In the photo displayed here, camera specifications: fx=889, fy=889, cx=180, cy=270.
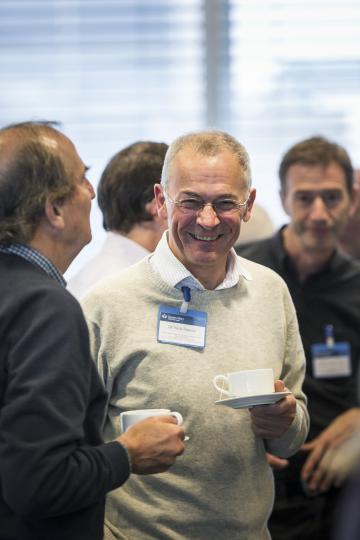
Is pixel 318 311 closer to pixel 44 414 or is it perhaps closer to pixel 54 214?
pixel 54 214

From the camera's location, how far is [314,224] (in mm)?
3453

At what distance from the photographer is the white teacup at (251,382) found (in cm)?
201

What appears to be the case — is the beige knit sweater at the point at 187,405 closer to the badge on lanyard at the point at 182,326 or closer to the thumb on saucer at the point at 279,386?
the badge on lanyard at the point at 182,326

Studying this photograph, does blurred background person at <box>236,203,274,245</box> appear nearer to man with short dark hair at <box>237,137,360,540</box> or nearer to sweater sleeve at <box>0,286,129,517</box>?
man with short dark hair at <box>237,137,360,540</box>

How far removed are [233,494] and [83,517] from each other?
534 millimetres

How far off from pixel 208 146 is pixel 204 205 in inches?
6.1

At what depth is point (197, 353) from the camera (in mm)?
2209

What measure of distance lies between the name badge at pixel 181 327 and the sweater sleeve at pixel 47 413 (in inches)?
20.0

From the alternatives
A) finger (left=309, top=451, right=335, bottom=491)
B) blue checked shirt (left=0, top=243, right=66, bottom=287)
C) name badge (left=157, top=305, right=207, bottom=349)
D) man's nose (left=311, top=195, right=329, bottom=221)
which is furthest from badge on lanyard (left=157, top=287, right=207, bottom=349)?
man's nose (left=311, top=195, right=329, bottom=221)

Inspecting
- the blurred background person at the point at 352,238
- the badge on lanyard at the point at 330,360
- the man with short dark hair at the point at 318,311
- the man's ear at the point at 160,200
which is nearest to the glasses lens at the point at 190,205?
the man's ear at the point at 160,200

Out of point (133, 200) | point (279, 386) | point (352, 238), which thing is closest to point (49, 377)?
point (279, 386)

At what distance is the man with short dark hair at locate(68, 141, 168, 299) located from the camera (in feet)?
9.67

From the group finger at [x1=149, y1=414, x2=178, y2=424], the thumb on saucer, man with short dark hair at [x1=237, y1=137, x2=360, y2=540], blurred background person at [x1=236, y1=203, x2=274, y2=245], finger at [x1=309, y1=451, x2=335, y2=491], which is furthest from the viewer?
blurred background person at [x1=236, y1=203, x2=274, y2=245]

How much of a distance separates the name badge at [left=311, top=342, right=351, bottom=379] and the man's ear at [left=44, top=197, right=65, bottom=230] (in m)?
1.65
